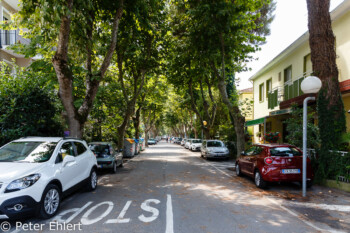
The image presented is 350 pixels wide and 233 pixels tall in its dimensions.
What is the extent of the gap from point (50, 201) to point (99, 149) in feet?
23.0

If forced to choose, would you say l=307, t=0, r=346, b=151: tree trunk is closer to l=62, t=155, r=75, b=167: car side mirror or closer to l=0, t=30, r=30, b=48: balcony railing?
l=62, t=155, r=75, b=167: car side mirror

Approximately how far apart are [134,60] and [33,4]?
1045 centimetres

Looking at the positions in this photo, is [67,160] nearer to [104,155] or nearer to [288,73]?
[104,155]

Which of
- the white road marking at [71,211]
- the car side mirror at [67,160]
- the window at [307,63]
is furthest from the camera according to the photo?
the window at [307,63]

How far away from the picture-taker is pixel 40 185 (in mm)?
5016

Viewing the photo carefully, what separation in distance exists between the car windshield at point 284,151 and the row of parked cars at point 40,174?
20.3 feet

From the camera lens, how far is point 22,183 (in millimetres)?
4754

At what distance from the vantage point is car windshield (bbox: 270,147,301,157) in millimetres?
8320

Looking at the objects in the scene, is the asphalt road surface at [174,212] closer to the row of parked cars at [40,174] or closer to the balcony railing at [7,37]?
the row of parked cars at [40,174]

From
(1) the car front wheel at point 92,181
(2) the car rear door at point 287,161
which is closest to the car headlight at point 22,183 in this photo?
(1) the car front wheel at point 92,181

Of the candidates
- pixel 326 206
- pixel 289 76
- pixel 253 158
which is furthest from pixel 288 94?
pixel 326 206

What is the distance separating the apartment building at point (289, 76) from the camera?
1189 centimetres

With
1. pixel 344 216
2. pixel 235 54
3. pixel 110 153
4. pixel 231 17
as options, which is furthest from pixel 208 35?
pixel 344 216

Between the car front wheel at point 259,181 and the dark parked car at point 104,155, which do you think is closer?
the car front wheel at point 259,181
